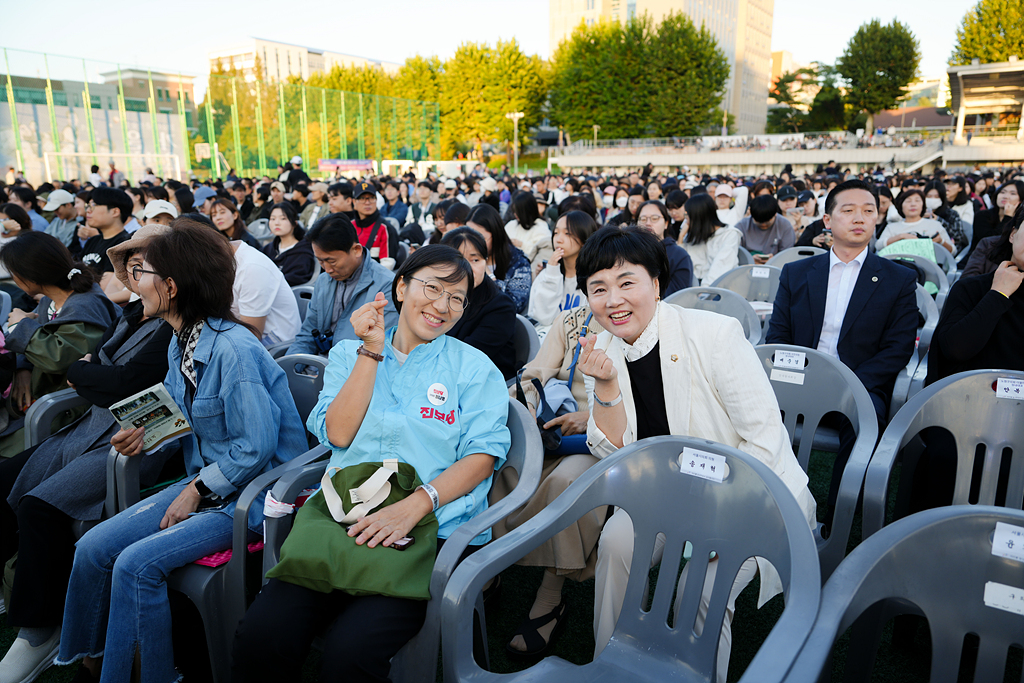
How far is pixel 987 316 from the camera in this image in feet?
7.73

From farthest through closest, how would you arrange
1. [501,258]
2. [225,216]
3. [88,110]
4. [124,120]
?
[124,120] → [88,110] → [225,216] → [501,258]

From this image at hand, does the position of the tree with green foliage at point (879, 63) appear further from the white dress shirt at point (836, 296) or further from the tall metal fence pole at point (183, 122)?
the white dress shirt at point (836, 296)

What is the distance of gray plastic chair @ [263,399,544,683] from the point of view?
62.8 inches

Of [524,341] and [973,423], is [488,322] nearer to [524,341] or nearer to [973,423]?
[524,341]

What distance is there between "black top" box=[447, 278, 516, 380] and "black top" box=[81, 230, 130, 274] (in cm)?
299

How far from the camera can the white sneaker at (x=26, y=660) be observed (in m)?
2.11

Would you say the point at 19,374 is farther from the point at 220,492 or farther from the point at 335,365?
the point at 335,365

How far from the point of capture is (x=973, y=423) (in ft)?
6.47

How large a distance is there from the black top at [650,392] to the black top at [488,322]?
3.77ft

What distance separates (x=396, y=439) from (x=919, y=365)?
308cm

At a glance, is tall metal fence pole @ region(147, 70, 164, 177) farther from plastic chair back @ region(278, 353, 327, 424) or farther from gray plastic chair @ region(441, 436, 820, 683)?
gray plastic chair @ region(441, 436, 820, 683)

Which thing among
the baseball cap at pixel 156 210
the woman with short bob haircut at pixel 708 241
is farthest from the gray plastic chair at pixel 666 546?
the baseball cap at pixel 156 210

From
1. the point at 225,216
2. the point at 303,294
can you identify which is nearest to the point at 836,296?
the point at 303,294

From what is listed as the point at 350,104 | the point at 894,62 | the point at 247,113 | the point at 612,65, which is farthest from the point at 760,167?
the point at 247,113
